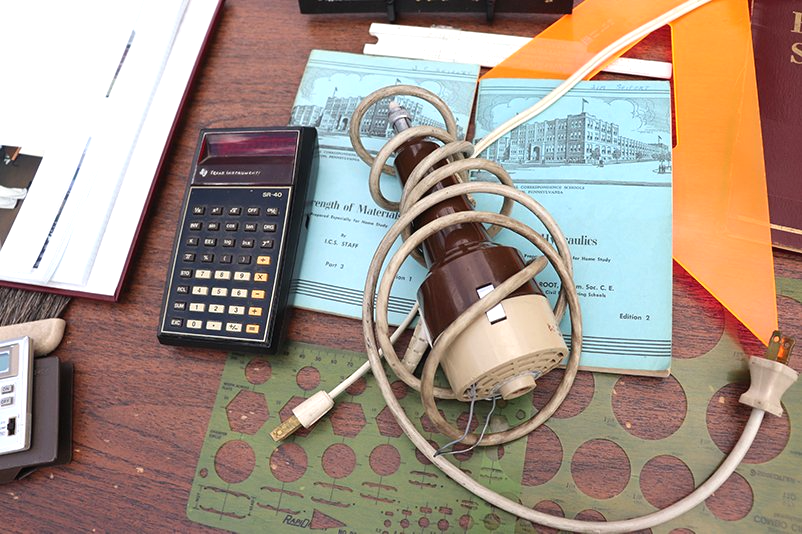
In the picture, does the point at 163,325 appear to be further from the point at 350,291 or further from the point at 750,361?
the point at 750,361

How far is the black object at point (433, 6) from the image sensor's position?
0.69 meters

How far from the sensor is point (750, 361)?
Result: 516 millimetres

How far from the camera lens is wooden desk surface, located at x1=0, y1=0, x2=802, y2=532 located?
1.79ft

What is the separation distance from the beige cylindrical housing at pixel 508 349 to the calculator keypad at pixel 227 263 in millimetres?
195

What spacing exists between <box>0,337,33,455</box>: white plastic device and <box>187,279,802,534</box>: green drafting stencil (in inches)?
6.1

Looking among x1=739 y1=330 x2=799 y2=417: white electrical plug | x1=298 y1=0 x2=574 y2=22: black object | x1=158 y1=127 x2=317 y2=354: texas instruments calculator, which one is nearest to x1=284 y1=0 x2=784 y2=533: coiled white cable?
x1=739 y1=330 x2=799 y2=417: white electrical plug

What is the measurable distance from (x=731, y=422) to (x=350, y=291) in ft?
1.14

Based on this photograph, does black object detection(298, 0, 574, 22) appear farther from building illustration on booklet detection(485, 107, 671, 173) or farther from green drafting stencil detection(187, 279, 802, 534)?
green drafting stencil detection(187, 279, 802, 534)

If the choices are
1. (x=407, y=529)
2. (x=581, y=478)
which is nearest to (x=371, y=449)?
(x=407, y=529)

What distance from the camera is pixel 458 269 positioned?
0.47 meters

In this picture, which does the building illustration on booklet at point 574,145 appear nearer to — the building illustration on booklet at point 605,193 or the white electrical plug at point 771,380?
the building illustration on booklet at point 605,193

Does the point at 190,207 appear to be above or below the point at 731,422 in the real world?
above

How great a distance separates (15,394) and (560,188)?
1.75ft

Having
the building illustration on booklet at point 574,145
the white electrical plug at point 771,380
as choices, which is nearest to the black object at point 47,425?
the building illustration on booklet at point 574,145
